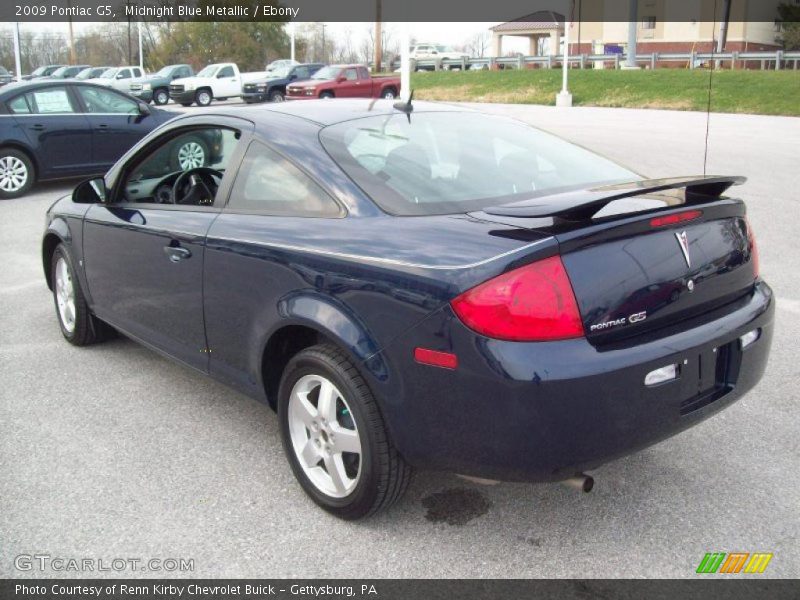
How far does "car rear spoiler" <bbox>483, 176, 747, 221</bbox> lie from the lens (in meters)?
2.66

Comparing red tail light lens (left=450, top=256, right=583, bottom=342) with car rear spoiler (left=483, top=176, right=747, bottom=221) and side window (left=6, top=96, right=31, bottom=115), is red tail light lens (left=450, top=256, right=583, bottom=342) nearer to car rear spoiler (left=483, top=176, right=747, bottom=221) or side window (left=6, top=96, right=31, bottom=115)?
car rear spoiler (left=483, top=176, right=747, bottom=221)

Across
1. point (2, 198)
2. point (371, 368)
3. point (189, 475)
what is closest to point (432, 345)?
point (371, 368)

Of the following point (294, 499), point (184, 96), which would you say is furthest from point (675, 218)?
point (184, 96)

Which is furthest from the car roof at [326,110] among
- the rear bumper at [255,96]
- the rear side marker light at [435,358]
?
the rear bumper at [255,96]

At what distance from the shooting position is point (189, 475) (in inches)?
139

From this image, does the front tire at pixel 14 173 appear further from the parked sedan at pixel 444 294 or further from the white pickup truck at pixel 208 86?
the white pickup truck at pixel 208 86

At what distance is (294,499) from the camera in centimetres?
335

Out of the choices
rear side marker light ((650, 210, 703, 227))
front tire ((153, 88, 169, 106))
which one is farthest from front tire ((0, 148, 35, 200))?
front tire ((153, 88, 169, 106))

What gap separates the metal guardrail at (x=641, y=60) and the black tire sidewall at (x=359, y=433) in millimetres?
36403

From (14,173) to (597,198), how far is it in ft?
36.5

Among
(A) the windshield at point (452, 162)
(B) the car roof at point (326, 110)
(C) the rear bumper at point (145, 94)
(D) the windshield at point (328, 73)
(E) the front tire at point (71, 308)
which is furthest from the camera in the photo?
(C) the rear bumper at point (145, 94)

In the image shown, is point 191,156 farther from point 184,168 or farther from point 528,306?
point 528,306

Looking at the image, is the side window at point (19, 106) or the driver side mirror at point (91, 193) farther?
the side window at point (19, 106)

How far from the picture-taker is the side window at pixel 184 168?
4004mm
